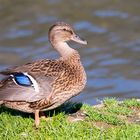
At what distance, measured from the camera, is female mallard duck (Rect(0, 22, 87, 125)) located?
7.74m

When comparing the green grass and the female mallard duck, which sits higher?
the female mallard duck

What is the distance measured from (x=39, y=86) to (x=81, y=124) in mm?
669

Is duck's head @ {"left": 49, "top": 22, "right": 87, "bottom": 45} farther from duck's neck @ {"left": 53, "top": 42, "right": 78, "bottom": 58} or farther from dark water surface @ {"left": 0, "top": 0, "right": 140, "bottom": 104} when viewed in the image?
dark water surface @ {"left": 0, "top": 0, "right": 140, "bottom": 104}

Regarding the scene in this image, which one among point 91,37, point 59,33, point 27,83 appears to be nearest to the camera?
point 27,83

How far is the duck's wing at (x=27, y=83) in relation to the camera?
773 cm

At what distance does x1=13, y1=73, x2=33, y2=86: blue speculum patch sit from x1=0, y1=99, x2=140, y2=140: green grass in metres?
0.49

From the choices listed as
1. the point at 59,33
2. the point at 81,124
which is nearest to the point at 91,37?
the point at 59,33

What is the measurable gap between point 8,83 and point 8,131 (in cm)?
58

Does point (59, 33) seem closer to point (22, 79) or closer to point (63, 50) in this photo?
point (63, 50)

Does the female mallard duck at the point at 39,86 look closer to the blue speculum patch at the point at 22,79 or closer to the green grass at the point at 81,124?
the blue speculum patch at the point at 22,79

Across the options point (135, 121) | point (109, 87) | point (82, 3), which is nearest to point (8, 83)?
point (135, 121)

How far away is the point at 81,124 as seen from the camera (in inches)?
309

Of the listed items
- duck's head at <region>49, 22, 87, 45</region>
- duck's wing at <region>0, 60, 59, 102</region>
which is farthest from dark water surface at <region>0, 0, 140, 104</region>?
duck's wing at <region>0, 60, 59, 102</region>

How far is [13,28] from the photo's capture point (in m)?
15.9
